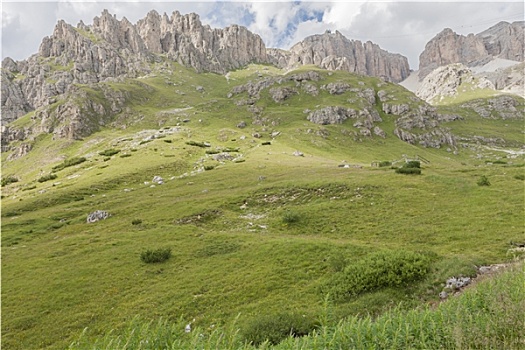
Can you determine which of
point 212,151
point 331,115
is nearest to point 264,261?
→ point 212,151

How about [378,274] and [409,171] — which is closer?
[378,274]

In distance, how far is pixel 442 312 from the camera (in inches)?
297

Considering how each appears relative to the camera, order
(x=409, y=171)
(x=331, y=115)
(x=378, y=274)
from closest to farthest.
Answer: (x=378, y=274), (x=409, y=171), (x=331, y=115)

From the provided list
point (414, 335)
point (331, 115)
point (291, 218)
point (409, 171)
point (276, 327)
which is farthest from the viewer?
point (331, 115)

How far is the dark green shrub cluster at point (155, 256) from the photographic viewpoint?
76.0 feet

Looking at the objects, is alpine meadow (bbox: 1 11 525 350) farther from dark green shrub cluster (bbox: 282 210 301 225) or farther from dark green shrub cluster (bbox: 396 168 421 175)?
dark green shrub cluster (bbox: 396 168 421 175)

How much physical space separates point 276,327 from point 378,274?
645 cm

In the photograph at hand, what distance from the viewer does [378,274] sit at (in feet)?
50.8

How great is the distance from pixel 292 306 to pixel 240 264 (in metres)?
6.97

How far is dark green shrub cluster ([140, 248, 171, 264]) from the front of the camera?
23.2 meters

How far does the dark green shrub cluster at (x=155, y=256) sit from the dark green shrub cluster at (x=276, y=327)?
41.4 feet

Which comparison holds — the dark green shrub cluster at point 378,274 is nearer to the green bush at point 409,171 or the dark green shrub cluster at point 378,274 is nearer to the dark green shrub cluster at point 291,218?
the dark green shrub cluster at point 291,218

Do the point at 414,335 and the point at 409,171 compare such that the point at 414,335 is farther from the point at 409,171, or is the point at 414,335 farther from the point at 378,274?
the point at 409,171

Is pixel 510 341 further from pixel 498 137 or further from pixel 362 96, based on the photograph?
pixel 498 137
